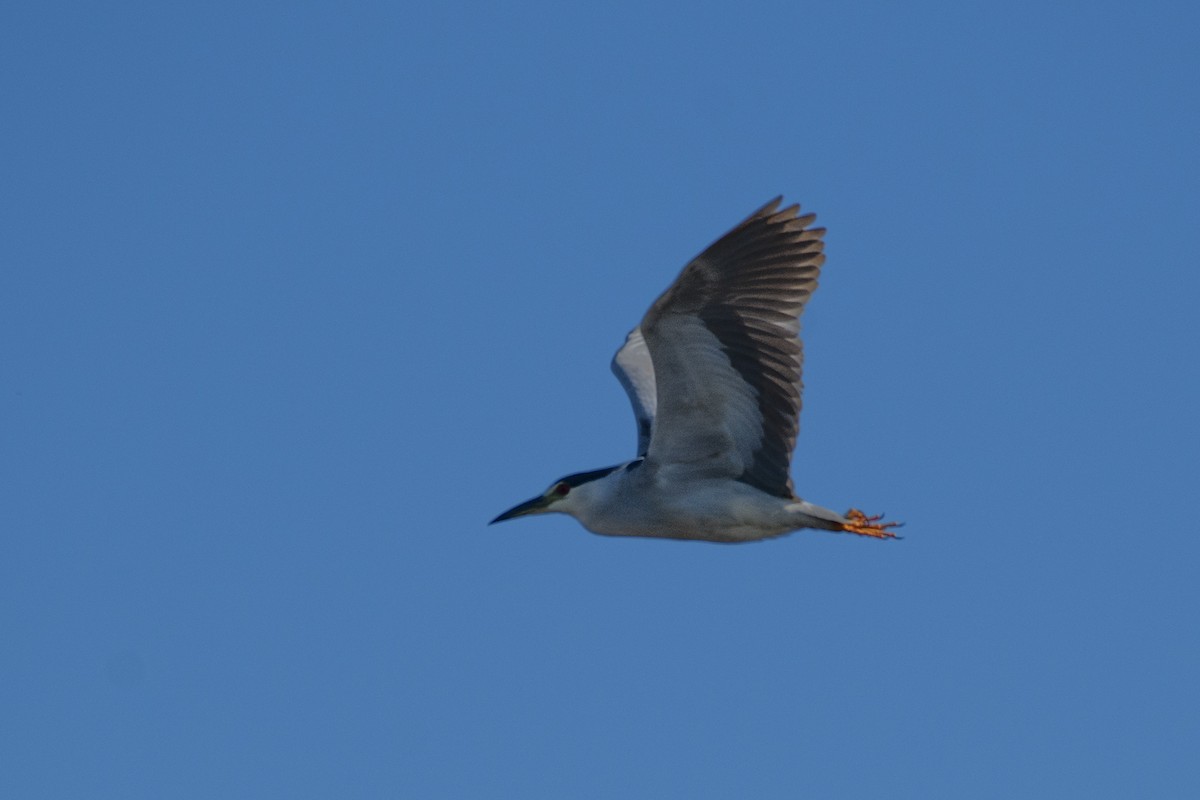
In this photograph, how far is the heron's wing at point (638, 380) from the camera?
15.6 metres

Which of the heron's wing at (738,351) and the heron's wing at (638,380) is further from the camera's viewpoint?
the heron's wing at (638,380)

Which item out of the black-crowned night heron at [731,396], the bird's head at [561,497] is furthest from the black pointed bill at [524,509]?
the black-crowned night heron at [731,396]

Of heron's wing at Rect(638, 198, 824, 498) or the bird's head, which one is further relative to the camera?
the bird's head

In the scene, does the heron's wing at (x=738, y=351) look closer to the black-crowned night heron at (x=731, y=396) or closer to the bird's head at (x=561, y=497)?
the black-crowned night heron at (x=731, y=396)

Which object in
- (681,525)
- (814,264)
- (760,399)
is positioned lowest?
(681,525)

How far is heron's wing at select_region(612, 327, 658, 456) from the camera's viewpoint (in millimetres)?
15609

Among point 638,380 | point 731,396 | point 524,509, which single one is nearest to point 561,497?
Result: point 524,509

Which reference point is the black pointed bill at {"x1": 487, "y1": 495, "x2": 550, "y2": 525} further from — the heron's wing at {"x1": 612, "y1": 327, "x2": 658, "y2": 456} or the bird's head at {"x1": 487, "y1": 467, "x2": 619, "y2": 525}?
the heron's wing at {"x1": 612, "y1": 327, "x2": 658, "y2": 456}

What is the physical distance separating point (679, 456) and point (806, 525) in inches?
45.7

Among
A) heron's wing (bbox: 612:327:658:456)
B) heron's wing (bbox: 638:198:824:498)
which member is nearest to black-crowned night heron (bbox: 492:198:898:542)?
heron's wing (bbox: 638:198:824:498)

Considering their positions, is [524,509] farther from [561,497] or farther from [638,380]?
[638,380]

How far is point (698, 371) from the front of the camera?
13828mm

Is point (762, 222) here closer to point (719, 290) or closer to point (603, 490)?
point (719, 290)

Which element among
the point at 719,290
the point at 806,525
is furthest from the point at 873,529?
the point at 719,290
